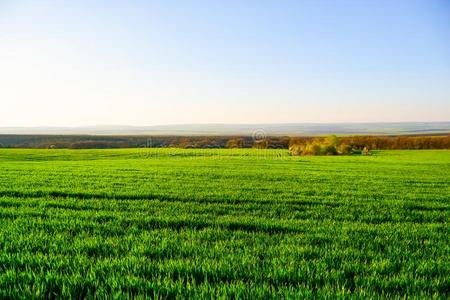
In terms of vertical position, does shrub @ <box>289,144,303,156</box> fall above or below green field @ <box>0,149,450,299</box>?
below

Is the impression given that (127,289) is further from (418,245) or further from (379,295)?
(418,245)

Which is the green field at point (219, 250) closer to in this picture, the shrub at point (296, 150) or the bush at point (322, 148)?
the shrub at point (296, 150)

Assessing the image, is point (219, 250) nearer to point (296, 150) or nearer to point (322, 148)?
point (296, 150)

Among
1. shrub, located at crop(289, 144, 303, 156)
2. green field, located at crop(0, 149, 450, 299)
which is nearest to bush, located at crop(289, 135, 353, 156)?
shrub, located at crop(289, 144, 303, 156)

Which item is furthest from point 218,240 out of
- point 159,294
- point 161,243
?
point 159,294

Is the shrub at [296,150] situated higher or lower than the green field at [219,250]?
lower

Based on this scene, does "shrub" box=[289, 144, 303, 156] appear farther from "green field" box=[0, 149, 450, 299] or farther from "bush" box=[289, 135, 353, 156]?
"green field" box=[0, 149, 450, 299]

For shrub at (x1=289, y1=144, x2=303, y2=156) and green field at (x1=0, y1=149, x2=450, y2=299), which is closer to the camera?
green field at (x1=0, y1=149, x2=450, y2=299)

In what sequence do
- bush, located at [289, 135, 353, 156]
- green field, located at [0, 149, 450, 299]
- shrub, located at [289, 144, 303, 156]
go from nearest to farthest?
green field, located at [0, 149, 450, 299]
shrub, located at [289, 144, 303, 156]
bush, located at [289, 135, 353, 156]

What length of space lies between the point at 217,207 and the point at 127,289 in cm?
646

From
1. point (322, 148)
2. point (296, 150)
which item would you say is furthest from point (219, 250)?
point (322, 148)

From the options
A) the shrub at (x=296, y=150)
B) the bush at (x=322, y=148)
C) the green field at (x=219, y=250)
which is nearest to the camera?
the green field at (x=219, y=250)

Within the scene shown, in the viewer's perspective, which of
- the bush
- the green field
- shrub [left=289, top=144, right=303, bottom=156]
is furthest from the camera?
the bush

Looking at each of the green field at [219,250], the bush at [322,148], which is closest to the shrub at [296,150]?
the bush at [322,148]
